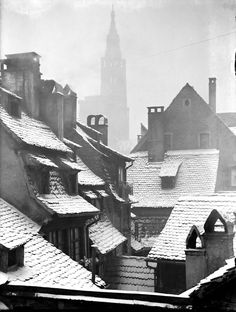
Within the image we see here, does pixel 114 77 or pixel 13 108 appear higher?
pixel 114 77

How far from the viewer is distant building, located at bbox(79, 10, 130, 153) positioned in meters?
94.2

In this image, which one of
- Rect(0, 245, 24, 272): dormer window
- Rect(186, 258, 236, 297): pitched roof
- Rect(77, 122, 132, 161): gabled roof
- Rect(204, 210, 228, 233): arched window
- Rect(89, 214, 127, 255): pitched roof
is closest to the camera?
Rect(186, 258, 236, 297): pitched roof

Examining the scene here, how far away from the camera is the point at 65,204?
17.7 metres

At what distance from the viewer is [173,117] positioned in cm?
3584

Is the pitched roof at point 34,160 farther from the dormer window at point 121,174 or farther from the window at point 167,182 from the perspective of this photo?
the window at point 167,182

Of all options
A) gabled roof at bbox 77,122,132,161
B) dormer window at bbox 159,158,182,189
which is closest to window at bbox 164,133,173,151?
dormer window at bbox 159,158,182,189

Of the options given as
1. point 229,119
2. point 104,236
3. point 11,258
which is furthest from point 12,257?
point 229,119

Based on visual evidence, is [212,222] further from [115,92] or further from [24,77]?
[115,92]

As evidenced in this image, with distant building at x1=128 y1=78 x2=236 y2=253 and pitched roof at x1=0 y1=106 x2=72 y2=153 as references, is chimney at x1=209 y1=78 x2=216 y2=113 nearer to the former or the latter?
distant building at x1=128 y1=78 x2=236 y2=253

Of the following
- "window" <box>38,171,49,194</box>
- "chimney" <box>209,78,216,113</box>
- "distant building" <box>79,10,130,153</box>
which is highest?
"distant building" <box>79,10,130,153</box>

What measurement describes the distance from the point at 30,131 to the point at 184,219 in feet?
27.6

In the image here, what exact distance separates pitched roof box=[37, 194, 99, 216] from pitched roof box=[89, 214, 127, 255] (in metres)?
2.35

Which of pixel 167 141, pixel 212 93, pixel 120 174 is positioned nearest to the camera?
pixel 120 174

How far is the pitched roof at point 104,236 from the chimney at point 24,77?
707cm
